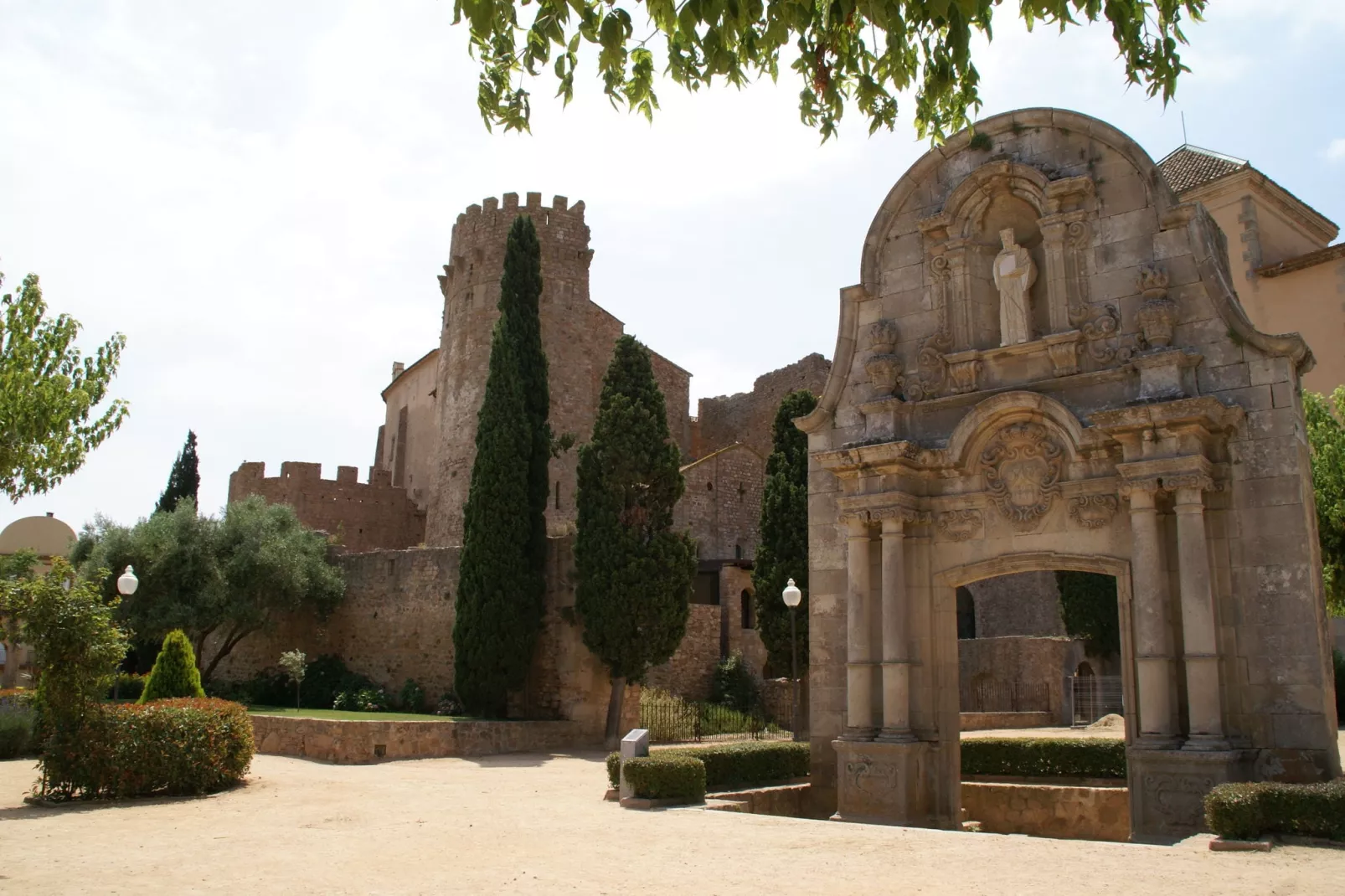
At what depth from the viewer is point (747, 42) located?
5.81 meters

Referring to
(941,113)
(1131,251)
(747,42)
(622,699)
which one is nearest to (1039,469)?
(1131,251)

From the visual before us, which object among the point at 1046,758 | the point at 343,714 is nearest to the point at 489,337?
the point at 343,714

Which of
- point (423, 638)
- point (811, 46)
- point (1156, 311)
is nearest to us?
point (811, 46)

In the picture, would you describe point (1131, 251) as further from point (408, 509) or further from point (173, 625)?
point (408, 509)

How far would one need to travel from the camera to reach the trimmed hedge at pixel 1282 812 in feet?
27.7

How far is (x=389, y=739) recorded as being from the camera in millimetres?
19141

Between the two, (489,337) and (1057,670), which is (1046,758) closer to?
(1057,670)

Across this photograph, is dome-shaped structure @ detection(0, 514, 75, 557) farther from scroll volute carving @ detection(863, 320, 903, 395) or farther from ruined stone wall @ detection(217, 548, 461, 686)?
scroll volute carving @ detection(863, 320, 903, 395)

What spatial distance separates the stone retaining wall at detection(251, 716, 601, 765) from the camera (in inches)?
747

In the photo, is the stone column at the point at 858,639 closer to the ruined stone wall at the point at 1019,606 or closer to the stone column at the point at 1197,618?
the stone column at the point at 1197,618

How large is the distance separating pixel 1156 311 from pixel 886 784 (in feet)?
19.1

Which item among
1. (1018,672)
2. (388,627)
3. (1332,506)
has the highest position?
(1332,506)

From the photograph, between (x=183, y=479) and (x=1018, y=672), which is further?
(x=183, y=479)

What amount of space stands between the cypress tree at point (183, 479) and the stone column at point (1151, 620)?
33.7 m
